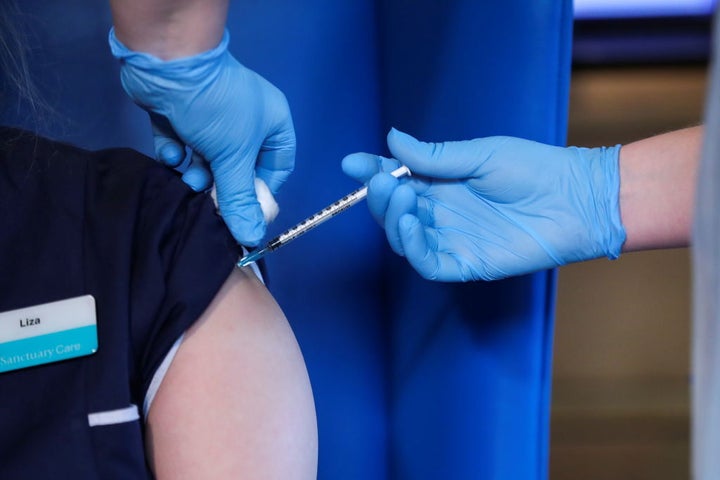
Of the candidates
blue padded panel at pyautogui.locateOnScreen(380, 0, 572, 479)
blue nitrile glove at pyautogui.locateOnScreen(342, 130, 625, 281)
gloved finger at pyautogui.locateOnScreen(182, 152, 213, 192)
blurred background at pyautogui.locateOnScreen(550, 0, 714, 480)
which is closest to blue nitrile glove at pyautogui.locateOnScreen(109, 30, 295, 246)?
gloved finger at pyautogui.locateOnScreen(182, 152, 213, 192)

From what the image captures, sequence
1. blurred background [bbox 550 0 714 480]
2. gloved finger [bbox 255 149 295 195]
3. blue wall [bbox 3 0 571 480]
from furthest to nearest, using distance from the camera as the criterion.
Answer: blurred background [bbox 550 0 714 480] → blue wall [bbox 3 0 571 480] → gloved finger [bbox 255 149 295 195]

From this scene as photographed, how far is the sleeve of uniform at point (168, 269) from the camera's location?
79 cm

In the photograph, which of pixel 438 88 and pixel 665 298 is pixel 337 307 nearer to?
pixel 438 88

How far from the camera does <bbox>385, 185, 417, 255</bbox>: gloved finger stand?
0.85 meters

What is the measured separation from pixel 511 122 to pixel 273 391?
414 millimetres

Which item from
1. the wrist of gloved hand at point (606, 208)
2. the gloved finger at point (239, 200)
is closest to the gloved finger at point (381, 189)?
the gloved finger at point (239, 200)

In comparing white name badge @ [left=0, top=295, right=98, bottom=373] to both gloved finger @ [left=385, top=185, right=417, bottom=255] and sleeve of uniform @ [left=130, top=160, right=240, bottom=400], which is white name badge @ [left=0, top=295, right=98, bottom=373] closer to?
sleeve of uniform @ [left=130, top=160, right=240, bottom=400]

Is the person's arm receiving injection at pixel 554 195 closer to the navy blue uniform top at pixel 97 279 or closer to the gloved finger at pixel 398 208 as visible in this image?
the gloved finger at pixel 398 208

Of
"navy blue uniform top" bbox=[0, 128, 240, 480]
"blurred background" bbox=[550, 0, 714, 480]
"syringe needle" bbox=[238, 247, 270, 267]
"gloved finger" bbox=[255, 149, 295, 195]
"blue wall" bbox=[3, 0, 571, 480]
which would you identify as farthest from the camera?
"blurred background" bbox=[550, 0, 714, 480]

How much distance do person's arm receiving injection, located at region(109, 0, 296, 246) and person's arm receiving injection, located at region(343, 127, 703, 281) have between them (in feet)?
0.36

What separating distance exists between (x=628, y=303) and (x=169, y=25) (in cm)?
154

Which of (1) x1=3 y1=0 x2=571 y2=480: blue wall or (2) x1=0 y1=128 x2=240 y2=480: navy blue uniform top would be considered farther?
(1) x1=3 y1=0 x2=571 y2=480: blue wall

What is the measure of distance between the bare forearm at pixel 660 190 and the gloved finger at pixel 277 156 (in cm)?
39

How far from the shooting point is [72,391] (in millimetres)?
774
